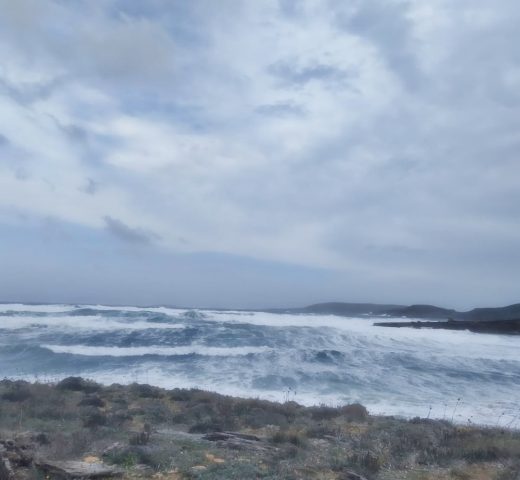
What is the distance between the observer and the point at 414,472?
7.99m

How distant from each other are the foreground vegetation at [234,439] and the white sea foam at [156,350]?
10.6 m

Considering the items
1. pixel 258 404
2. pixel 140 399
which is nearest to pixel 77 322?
pixel 140 399

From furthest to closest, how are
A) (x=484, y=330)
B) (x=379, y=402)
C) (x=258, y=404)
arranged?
(x=484, y=330) → (x=379, y=402) → (x=258, y=404)

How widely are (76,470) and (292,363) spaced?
17.3m

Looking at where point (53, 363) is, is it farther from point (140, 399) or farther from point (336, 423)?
point (336, 423)

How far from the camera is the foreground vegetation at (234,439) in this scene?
749cm

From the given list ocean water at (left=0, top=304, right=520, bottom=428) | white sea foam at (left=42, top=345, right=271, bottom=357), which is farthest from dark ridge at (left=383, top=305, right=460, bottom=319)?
white sea foam at (left=42, top=345, right=271, bottom=357)

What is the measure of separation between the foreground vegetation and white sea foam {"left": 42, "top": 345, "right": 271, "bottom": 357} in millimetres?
10622

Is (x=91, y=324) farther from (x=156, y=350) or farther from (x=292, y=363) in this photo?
(x=292, y=363)

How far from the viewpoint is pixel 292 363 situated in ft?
76.0

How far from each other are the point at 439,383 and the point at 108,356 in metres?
14.4

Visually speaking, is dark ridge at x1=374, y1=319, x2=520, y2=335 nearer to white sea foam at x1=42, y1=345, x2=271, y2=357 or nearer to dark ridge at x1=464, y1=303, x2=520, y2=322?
white sea foam at x1=42, y1=345, x2=271, y2=357

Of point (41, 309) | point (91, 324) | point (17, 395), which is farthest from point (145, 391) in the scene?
point (41, 309)

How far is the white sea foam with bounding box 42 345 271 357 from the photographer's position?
84.0ft
